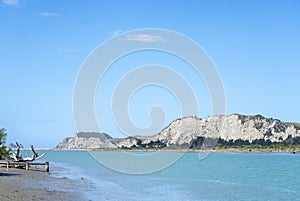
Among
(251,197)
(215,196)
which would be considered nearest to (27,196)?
(215,196)

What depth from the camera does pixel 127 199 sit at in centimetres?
3102

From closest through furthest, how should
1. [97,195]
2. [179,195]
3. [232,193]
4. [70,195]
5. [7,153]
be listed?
[70,195], [97,195], [179,195], [232,193], [7,153]

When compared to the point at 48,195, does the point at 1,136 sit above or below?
above

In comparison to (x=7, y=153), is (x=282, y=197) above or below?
below

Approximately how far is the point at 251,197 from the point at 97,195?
497 inches

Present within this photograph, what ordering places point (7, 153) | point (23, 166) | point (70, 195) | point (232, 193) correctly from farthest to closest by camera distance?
1. point (7, 153)
2. point (23, 166)
3. point (232, 193)
4. point (70, 195)

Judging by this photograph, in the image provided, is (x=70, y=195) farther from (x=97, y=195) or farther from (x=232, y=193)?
(x=232, y=193)

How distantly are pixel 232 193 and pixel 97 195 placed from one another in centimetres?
1232

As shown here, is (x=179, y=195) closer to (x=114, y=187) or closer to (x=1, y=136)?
(x=114, y=187)

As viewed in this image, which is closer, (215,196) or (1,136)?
(215,196)

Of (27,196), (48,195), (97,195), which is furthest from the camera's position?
(97,195)

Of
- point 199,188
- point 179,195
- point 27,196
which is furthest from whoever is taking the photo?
point 199,188

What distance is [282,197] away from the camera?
36500 mm

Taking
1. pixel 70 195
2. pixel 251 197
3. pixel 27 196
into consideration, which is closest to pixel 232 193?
pixel 251 197
